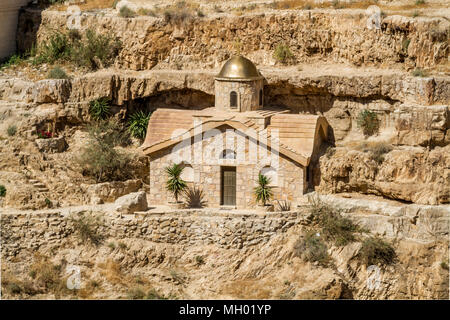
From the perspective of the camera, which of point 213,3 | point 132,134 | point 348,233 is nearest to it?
point 348,233

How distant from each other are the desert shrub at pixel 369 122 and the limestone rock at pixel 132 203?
9161 mm

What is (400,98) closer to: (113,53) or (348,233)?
(348,233)

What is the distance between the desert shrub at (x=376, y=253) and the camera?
121 ft

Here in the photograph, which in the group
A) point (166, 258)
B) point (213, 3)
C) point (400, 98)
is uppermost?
point (213, 3)

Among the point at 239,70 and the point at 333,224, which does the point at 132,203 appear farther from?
the point at 333,224

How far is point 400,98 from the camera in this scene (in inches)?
1574

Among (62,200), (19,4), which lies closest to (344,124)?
(62,200)

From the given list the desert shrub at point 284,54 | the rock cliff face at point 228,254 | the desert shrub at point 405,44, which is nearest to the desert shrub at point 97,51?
the desert shrub at point 284,54

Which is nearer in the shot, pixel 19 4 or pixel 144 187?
pixel 144 187

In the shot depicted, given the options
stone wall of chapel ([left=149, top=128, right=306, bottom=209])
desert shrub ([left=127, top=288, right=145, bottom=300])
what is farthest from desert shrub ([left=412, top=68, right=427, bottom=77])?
desert shrub ([left=127, top=288, right=145, bottom=300])

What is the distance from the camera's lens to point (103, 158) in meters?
40.6

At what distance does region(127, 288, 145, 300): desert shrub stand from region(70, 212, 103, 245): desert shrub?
291 cm

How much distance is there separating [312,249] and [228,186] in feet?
15.8

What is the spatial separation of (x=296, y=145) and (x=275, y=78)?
392 cm
